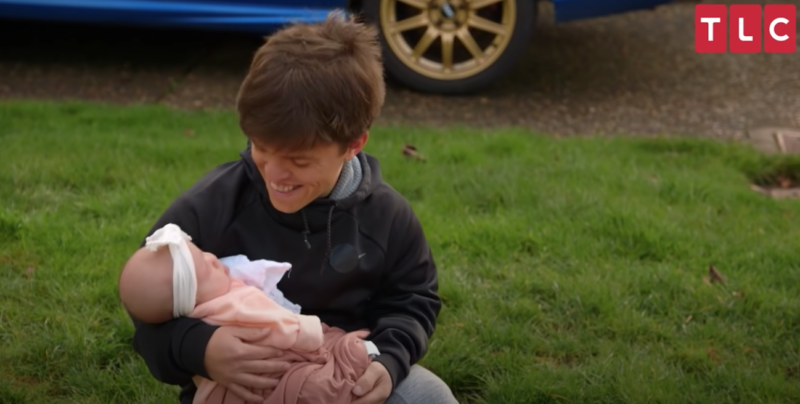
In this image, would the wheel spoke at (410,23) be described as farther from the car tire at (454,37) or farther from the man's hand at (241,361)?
the man's hand at (241,361)

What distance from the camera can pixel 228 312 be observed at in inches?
86.6

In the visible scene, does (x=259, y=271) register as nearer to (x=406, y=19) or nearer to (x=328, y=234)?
(x=328, y=234)

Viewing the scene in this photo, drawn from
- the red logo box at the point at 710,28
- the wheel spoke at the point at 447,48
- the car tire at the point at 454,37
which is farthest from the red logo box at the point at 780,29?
the wheel spoke at the point at 447,48

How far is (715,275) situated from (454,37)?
2606mm

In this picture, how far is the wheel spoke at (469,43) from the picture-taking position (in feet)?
19.5

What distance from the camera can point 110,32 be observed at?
7051mm

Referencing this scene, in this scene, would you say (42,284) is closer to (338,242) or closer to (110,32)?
(338,242)

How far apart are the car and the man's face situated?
146 inches

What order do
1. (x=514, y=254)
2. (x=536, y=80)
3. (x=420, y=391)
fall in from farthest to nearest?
(x=536, y=80)
(x=514, y=254)
(x=420, y=391)

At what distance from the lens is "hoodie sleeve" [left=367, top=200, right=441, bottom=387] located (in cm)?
243

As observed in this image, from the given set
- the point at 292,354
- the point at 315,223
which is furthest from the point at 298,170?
the point at 292,354

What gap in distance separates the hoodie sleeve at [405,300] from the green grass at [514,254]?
2.21 feet

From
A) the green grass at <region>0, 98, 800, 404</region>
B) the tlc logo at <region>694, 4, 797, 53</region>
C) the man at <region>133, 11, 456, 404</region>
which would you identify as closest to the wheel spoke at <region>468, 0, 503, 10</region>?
the green grass at <region>0, 98, 800, 404</region>

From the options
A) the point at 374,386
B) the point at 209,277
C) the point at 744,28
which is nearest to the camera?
the point at 209,277
